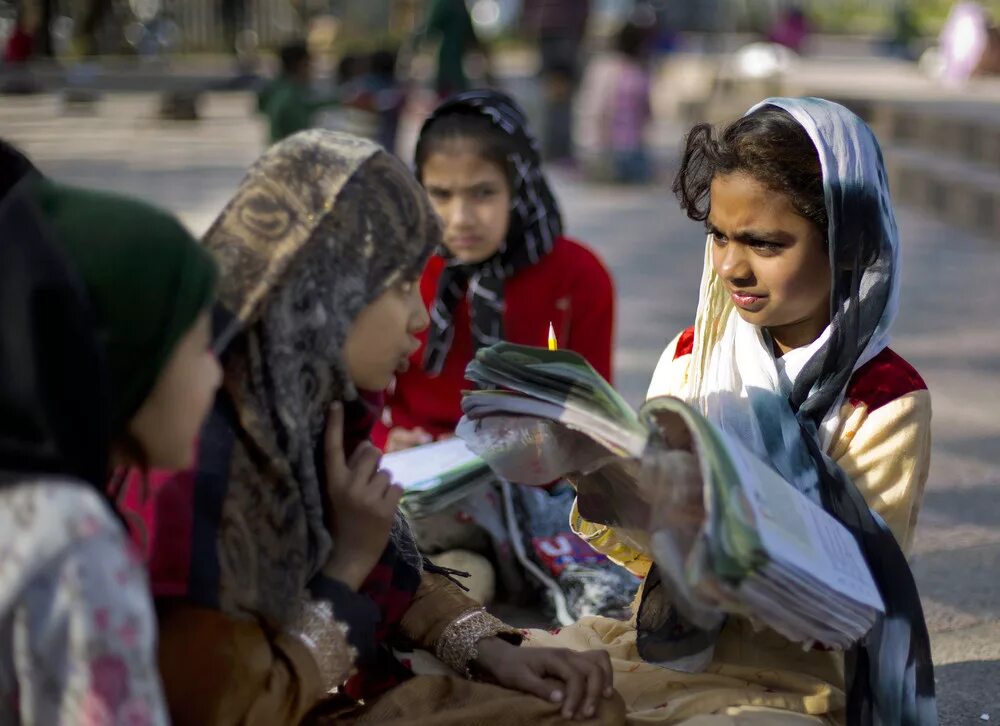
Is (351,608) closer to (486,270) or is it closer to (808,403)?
(808,403)

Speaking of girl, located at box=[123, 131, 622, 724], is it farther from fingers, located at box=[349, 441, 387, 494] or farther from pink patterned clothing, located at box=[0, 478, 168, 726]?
pink patterned clothing, located at box=[0, 478, 168, 726]

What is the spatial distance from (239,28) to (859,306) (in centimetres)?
2384

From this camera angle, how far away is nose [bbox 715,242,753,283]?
232cm

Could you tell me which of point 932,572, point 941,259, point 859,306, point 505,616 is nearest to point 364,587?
point 859,306

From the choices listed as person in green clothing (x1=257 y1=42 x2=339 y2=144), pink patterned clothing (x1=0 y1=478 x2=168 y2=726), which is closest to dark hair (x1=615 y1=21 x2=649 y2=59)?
person in green clothing (x1=257 y1=42 x2=339 y2=144)

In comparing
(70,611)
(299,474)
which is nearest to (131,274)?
(70,611)

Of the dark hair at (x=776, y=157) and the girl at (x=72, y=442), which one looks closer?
the girl at (x=72, y=442)

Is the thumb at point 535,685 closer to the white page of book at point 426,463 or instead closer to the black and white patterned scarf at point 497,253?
the white page of book at point 426,463

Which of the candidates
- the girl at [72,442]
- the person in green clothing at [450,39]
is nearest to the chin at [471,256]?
the girl at [72,442]

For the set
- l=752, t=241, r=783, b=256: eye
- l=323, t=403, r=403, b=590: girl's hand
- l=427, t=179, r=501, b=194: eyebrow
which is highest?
l=752, t=241, r=783, b=256: eye

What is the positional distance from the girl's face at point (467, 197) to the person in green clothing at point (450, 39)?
7.76 metres

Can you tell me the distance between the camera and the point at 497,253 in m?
3.71

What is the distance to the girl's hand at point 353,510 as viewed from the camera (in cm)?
187

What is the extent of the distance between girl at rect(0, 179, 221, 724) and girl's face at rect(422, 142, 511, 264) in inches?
85.4
